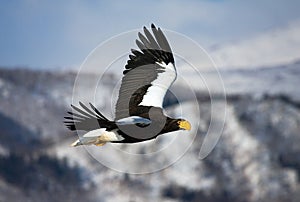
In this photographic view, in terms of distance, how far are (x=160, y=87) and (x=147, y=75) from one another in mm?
572

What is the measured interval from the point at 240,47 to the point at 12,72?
41177mm

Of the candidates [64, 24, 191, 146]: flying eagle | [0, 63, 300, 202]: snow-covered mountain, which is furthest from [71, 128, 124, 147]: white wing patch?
[0, 63, 300, 202]: snow-covered mountain

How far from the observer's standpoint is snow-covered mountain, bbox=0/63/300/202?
366ft

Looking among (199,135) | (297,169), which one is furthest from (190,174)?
(297,169)

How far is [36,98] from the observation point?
17038cm

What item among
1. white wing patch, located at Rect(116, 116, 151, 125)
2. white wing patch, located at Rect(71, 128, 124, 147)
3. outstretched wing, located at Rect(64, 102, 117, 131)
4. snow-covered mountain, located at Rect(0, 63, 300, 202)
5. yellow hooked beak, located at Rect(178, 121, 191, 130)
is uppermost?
snow-covered mountain, located at Rect(0, 63, 300, 202)

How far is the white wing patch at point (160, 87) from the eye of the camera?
73.8 feet

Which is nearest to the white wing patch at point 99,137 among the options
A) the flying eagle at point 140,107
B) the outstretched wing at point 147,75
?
the flying eagle at point 140,107

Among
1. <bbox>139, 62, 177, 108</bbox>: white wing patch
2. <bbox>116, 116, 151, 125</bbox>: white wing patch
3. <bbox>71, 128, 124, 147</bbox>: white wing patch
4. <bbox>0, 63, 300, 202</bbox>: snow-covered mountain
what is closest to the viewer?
<bbox>116, 116, 151, 125</bbox>: white wing patch

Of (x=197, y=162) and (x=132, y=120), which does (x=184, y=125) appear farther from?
(x=197, y=162)

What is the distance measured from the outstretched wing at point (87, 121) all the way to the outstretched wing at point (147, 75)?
722 millimetres

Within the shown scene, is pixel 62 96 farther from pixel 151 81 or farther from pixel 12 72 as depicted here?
pixel 151 81

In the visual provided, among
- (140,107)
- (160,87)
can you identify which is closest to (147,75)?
(160,87)

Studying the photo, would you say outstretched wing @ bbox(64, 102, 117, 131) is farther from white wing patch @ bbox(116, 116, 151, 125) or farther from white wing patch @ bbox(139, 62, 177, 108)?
white wing patch @ bbox(139, 62, 177, 108)
